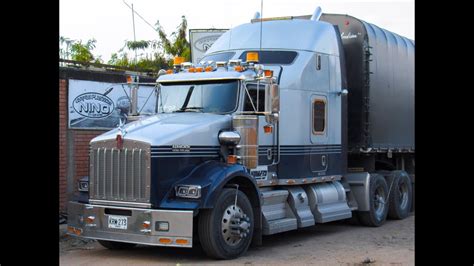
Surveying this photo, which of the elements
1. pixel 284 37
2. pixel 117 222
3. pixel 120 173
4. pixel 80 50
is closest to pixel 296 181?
pixel 284 37

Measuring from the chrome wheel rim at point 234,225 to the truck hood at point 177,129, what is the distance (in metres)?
1.09

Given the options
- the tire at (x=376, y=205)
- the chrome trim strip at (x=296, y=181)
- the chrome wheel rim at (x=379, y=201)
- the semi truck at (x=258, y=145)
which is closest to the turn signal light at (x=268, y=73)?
the semi truck at (x=258, y=145)

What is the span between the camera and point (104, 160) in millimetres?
10352

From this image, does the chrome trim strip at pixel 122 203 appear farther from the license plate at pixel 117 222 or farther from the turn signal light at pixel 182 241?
the turn signal light at pixel 182 241

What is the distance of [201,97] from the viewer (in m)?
11.3

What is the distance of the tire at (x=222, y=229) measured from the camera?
9.98 m
